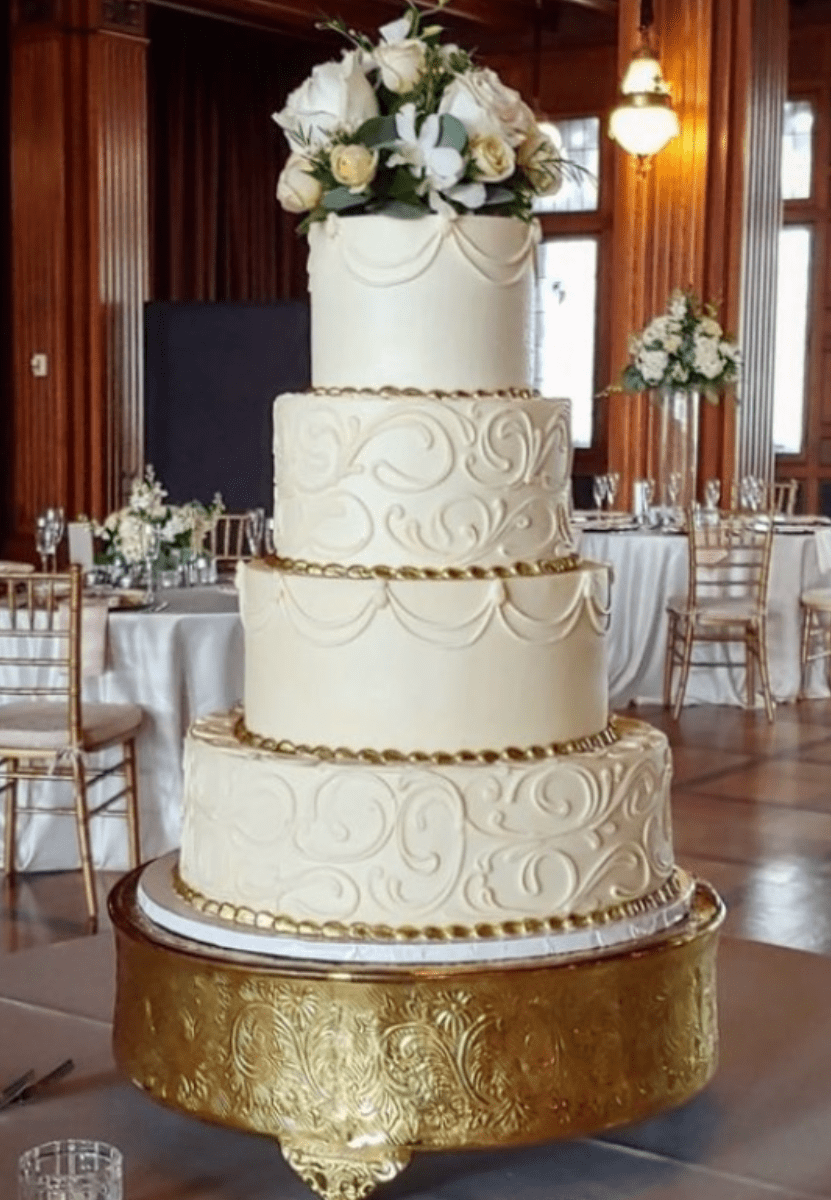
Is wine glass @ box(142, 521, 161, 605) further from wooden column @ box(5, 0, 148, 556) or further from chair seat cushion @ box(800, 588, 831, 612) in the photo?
wooden column @ box(5, 0, 148, 556)

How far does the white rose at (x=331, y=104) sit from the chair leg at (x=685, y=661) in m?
6.49

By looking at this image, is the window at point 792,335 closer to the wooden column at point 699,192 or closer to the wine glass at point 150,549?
the wooden column at point 699,192

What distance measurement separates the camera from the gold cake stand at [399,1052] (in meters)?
2.01

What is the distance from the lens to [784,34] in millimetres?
10867

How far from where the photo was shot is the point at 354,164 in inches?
84.7

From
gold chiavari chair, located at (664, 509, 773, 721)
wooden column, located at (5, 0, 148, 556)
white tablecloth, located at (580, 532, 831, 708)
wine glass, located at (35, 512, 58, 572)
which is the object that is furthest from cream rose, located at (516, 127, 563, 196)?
wooden column, located at (5, 0, 148, 556)

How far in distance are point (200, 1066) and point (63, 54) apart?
9.49 metres

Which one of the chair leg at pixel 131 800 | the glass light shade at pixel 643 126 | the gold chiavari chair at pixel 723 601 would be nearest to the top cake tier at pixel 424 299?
the chair leg at pixel 131 800

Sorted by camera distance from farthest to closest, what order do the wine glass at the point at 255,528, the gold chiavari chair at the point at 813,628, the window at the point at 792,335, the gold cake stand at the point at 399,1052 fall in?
the window at the point at 792,335, the gold chiavari chair at the point at 813,628, the wine glass at the point at 255,528, the gold cake stand at the point at 399,1052

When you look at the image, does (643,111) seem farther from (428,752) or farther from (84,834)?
(428,752)

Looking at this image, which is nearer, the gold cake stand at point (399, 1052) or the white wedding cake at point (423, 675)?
the gold cake stand at point (399, 1052)

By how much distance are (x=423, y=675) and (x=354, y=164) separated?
1.88 ft

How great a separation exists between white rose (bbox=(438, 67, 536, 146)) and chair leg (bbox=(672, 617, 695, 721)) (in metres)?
6.48

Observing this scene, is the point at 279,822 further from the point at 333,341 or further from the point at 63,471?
the point at 63,471
